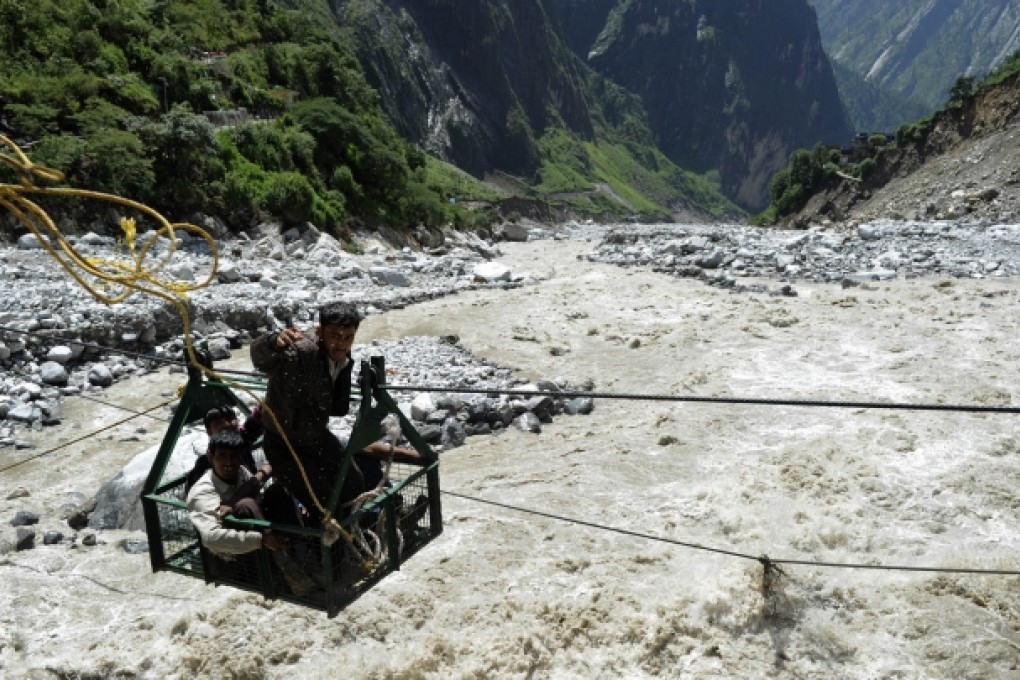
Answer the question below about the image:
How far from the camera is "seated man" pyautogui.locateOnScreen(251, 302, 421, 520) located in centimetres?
415

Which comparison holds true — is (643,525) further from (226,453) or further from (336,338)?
(336,338)

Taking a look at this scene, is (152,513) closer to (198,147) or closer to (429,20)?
(198,147)

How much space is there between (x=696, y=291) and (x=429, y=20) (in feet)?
335

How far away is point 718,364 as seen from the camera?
1292 cm

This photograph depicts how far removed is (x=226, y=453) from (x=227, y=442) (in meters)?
0.07

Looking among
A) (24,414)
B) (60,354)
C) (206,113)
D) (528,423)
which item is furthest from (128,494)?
(206,113)

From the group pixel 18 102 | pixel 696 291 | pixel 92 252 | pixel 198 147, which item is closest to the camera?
pixel 92 252

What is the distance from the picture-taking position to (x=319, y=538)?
4.18m

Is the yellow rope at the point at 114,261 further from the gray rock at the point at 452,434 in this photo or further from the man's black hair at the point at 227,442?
the gray rock at the point at 452,434

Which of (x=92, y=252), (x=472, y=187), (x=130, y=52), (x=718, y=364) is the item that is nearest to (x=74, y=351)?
(x=92, y=252)

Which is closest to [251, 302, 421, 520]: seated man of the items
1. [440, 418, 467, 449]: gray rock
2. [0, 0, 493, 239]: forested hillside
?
[440, 418, 467, 449]: gray rock

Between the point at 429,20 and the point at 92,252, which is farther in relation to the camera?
the point at 429,20

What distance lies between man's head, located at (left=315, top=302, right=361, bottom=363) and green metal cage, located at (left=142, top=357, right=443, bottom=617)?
0.59 ft

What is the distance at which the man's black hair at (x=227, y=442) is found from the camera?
4527 mm
